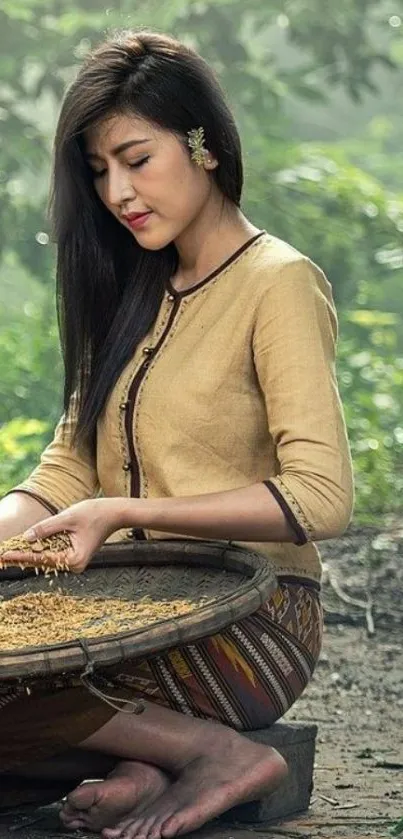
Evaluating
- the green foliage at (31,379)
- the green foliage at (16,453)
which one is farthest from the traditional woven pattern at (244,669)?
the green foliage at (31,379)

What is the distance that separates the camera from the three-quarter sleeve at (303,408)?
2.90 meters

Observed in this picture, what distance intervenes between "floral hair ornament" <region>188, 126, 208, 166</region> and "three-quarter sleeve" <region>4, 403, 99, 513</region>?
58 cm

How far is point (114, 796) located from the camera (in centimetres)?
279

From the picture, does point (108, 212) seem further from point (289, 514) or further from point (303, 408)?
point (289, 514)

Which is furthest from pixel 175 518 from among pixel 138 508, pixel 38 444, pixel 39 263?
pixel 39 263

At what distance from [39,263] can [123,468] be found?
259 inches

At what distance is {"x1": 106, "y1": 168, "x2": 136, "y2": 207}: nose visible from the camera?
3.03m

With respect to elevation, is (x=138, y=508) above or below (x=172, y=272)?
below

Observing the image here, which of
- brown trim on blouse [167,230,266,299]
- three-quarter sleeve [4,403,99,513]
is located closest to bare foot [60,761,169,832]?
three-quarter sleeve [4,403,99,513]

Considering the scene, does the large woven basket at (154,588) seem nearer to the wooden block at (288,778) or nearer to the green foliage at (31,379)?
the wooden block at (288,778)

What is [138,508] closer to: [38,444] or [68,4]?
[38,444]

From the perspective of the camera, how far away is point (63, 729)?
279 cm

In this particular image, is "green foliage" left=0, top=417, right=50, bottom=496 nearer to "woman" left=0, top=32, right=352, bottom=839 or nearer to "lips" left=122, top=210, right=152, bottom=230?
"woman" left=0, top=32, right=352, bottom=839

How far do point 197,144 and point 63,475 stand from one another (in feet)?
2.39
